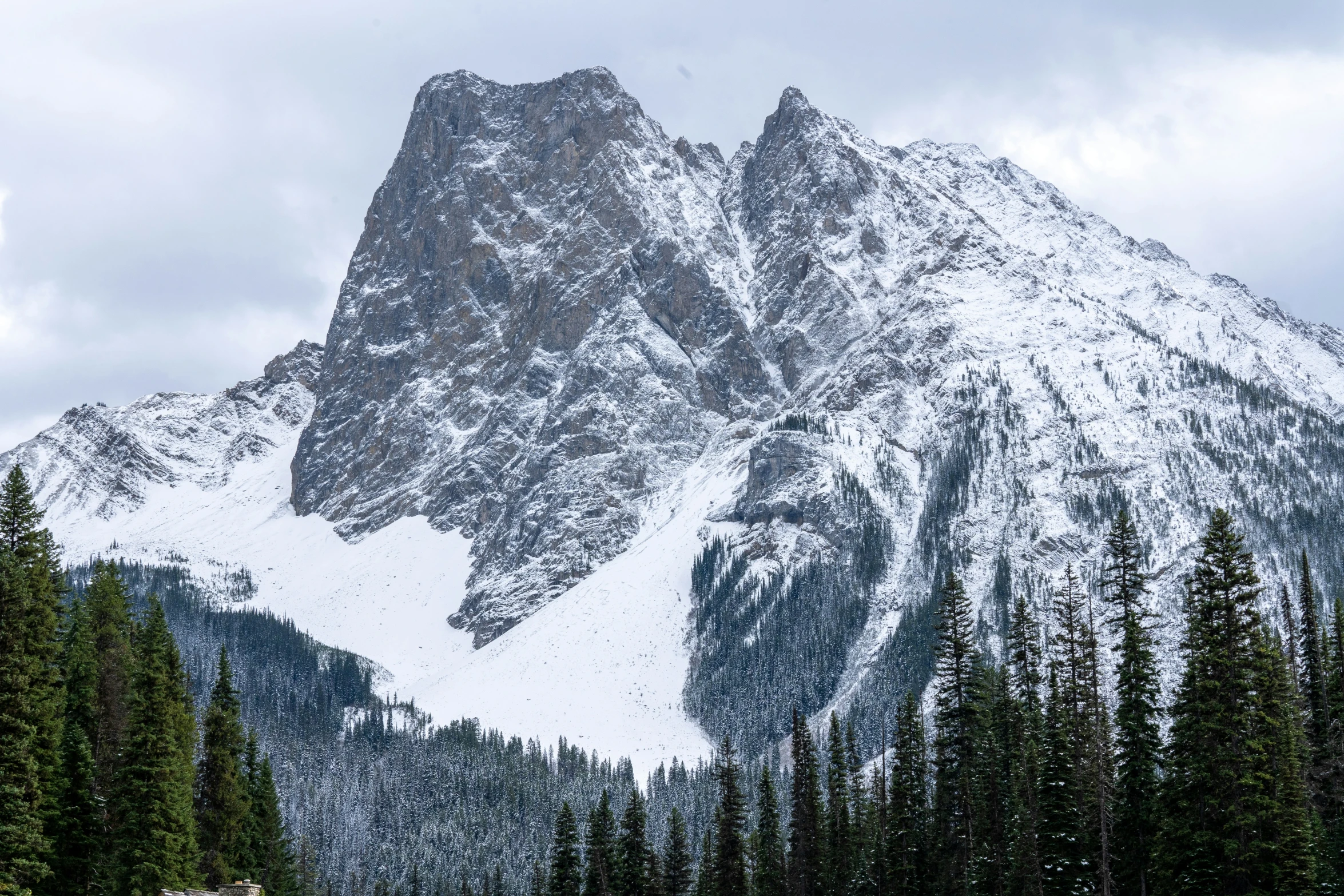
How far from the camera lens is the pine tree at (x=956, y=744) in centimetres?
7175

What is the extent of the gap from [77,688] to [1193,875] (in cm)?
4404

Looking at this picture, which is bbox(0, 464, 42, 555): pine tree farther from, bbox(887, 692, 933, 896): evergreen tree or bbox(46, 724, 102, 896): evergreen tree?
bbox(887, 692, 933, 896): evergreen tree

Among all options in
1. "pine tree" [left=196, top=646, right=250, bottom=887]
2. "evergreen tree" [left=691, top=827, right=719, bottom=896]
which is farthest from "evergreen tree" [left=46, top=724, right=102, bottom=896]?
"evergreen tree" [left=691, top=827, right=719, bottom=896]

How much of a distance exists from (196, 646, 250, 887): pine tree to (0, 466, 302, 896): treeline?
70 mm

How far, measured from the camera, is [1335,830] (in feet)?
224

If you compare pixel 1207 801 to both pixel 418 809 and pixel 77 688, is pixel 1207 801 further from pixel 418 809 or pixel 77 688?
pixel 418 809

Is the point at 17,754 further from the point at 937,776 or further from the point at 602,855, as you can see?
the point at 937,776

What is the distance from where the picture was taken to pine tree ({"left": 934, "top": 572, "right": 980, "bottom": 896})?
71750 millimetres

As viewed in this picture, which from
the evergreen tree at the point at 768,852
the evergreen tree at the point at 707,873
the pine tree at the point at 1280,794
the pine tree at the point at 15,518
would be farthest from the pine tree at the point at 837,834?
the pine tree at the point at 15,518

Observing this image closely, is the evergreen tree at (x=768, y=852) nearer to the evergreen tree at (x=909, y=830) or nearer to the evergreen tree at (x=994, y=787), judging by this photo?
the evergreen tree at (x=909, y=830)

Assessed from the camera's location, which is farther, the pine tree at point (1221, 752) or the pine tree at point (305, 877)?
the pine tree at point (305, 877)

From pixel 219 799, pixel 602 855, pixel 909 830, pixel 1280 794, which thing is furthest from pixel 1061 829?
pixel 219 799

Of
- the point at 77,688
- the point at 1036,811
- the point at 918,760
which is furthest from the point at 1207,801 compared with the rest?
the point at 77,688

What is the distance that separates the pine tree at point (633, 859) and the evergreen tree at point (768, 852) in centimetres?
741
